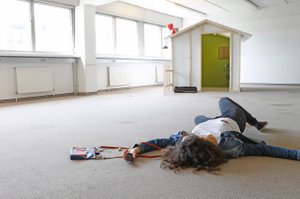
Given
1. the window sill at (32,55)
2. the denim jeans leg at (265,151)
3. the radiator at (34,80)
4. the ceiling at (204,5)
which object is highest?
the ceiling at (204,5)

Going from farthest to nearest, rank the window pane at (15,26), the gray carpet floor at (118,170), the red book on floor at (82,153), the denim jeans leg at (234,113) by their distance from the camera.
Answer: the window pane at (15,26)
the denim jeans leg at (234,113)
the red book on floor at (82,153)
the gray carpet floor at (118,170)

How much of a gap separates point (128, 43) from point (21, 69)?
4.89 m

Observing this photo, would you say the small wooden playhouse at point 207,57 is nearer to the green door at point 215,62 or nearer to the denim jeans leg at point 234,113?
the green door at point 215,62

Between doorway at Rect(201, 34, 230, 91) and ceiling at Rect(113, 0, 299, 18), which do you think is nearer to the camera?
doorway at Rect(201, 34, 230, 91)

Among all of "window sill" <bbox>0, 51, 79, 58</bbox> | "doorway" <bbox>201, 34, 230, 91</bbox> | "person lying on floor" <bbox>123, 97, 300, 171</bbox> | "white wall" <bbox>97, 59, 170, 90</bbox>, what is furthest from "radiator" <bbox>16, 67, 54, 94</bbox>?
"person lying on floor" <bbox>123, 97, 300, 171</bbox>

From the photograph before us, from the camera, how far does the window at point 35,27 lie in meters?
7.05

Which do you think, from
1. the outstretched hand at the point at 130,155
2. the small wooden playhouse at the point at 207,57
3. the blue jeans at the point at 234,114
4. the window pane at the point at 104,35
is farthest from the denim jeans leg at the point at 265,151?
the window pane at the point at 104,35

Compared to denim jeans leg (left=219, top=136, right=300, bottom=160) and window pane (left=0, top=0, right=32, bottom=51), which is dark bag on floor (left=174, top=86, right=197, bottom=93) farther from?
denim jeans leg (left=219, top=136, right=300, bottom=160)

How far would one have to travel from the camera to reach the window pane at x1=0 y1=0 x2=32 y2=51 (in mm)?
6961

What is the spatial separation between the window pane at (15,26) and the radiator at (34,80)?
65 centimetres

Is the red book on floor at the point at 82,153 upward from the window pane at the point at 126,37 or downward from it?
downward

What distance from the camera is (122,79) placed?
34.3 ft

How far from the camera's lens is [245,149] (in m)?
2.49

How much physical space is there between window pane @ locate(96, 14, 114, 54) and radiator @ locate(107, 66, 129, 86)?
66cm
